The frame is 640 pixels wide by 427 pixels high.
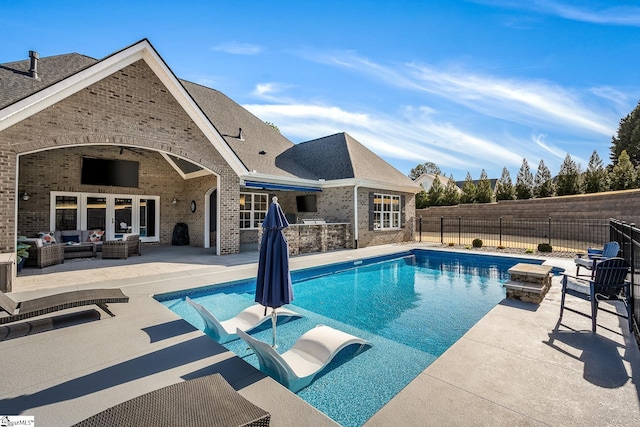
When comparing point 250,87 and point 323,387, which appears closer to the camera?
point 323,387

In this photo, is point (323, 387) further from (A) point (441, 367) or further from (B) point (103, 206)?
(B) point (103, 206)

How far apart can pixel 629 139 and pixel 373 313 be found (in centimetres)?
5444

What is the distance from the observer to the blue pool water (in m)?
4.26

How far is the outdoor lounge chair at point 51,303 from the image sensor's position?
200 inches

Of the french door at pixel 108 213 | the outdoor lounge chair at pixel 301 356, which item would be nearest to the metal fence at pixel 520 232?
the outdoor lounge chair at pixel 301 356

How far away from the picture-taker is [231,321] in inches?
249

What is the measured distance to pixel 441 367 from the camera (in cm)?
400

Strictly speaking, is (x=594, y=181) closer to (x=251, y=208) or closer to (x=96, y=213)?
(x=251, y=208)

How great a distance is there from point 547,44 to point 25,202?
2386 centimetres

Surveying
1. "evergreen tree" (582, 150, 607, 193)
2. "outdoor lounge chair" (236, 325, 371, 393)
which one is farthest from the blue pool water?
"evergreen tree" (582, 150, 607, 193)

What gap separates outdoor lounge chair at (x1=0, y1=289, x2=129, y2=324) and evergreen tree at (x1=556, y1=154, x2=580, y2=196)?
1384 inches

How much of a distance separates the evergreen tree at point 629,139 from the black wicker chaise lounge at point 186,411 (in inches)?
2080

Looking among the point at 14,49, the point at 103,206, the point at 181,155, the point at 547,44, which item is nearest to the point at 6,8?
the point at 14,49

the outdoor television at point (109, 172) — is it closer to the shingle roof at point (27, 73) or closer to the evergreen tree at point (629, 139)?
→ the shingle roof at point (27, 73)
